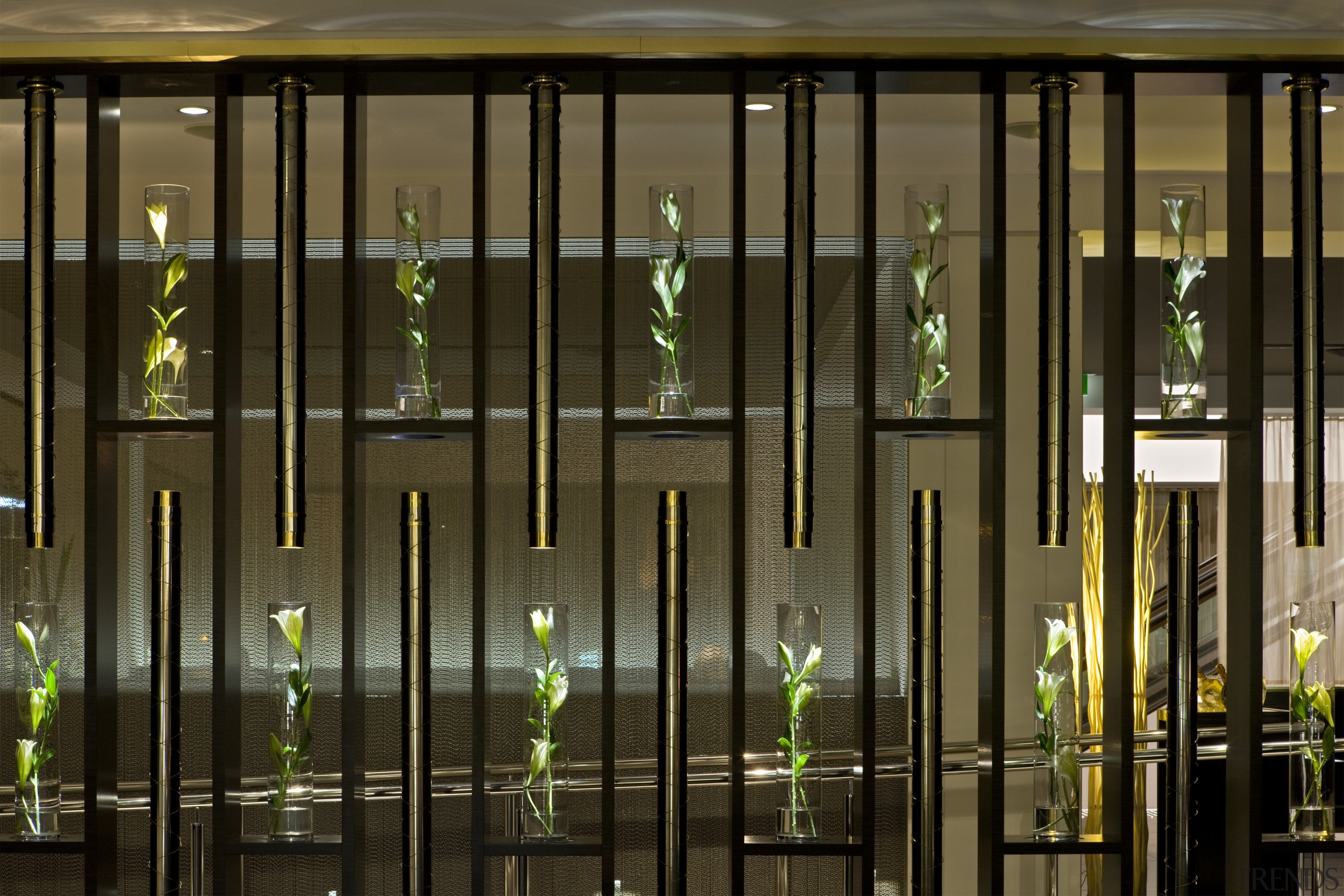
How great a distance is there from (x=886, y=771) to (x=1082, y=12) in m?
2.48

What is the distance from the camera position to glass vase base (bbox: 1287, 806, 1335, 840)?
2574 mm

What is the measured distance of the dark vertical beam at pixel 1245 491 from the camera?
260 centimetres

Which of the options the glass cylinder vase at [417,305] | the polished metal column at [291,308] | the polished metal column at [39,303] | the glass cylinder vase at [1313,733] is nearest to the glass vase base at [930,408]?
the glass cylinder vase at [1313,733]

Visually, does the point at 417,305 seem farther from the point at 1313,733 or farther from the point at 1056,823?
the point at 1313,733

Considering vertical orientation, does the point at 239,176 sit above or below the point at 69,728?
above

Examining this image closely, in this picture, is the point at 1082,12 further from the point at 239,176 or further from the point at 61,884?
the point at 61,884

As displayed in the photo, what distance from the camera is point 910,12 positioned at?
9.49ft

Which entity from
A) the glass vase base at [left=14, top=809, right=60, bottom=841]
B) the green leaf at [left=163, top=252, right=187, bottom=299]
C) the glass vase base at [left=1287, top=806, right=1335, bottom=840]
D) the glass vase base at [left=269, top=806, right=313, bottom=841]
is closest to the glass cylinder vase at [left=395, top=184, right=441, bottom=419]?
the green leaf at [left=163, top=252, right=187, bottom=299]

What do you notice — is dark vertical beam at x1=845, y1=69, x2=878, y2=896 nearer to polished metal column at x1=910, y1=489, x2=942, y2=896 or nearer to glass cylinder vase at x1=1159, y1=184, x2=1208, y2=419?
polished metal column at x1=910, y1=489, x2=942, y2=896

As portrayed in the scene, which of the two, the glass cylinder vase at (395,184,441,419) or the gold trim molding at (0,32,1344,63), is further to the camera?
the gold trim molding at (0,32,1344,63)

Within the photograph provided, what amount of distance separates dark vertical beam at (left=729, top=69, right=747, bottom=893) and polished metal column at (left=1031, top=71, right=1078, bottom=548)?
2.09 ft

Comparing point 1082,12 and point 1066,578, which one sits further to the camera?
point 1066,578

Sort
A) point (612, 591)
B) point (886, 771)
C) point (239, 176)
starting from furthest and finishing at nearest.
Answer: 1. point (886, 771)
2. point (239, 176)
3. point (612, 591)

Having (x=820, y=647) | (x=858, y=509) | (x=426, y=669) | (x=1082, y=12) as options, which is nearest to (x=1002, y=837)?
(x=820, y=647)
